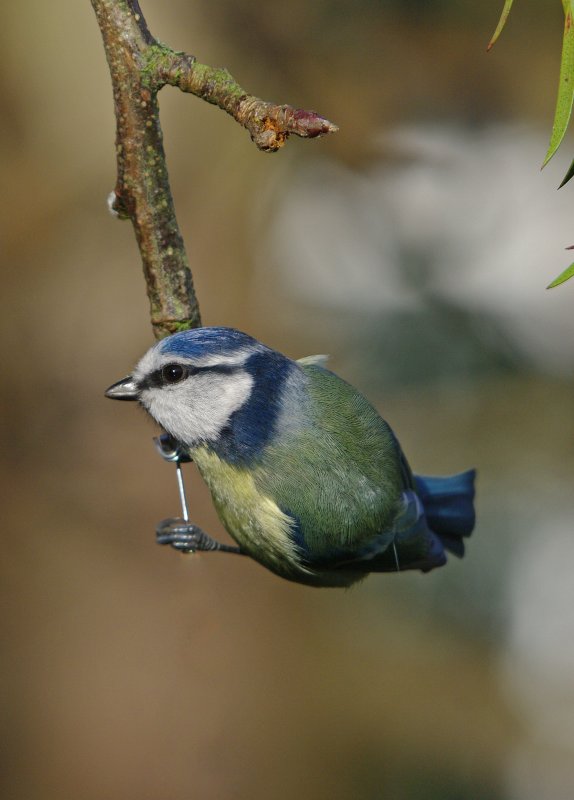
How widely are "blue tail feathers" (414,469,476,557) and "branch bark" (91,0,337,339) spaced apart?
27.1 inches

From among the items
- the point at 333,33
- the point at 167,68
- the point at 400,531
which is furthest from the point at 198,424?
the point at 333,33

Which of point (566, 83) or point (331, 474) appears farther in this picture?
point (331, 474)

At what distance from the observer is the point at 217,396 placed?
4.24 ft

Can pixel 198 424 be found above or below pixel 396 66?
below

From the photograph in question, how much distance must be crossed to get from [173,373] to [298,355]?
4.94 feet

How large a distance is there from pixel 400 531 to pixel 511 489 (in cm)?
134

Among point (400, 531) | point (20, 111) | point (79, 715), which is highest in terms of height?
point (20, 111)

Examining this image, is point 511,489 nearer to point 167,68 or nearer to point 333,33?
point 333,33

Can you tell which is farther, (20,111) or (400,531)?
(20,111)

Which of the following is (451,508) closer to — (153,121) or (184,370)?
(184,370)

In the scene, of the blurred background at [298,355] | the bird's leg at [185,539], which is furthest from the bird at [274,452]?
the blurred background at [298,355]

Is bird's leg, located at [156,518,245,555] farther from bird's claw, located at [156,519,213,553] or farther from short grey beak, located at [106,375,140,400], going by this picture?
short grey beak, located at [106,375,140,400]

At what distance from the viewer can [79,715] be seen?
2451mm

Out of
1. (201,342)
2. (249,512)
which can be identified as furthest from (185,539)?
(201,342)
